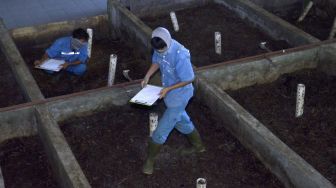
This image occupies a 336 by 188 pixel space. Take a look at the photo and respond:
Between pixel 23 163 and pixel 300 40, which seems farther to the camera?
pixel 300 40

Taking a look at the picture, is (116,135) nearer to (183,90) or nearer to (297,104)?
(183,90)

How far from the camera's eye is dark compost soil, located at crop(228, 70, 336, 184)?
17.5ft

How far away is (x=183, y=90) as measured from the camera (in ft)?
15.8

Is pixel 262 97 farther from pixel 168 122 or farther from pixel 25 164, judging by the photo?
pixel 25 164

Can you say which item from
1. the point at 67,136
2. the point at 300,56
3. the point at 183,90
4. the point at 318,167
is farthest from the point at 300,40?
the point at 67,136

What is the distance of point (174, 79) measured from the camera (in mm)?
4883

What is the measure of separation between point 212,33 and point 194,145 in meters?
3.55

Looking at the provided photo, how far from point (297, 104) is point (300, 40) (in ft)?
6.55

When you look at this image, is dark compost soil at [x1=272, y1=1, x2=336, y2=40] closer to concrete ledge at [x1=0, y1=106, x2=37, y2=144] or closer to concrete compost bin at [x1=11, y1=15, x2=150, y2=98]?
concrete compost bin at [x1=11, y1=15, x2=150, y2=98]

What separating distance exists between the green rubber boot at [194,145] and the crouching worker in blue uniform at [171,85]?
0.01 metres

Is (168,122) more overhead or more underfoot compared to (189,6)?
more overhead

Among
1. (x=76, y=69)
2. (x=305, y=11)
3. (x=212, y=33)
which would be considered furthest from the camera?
(x=305, y=11)

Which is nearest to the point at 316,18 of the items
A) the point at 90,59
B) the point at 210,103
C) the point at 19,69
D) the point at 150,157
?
the point at 210,103

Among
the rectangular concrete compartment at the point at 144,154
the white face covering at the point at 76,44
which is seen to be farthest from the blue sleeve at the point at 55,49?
the rectangular concrete compartment at the point at 144,154
